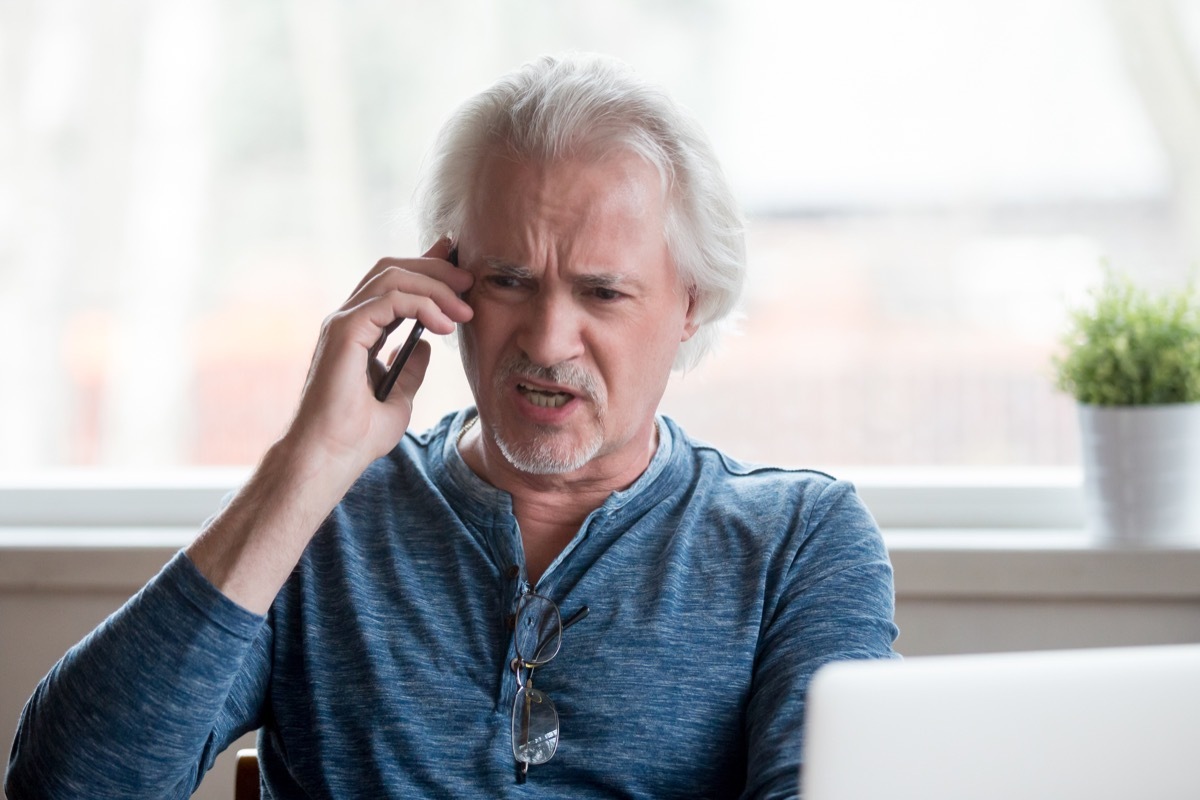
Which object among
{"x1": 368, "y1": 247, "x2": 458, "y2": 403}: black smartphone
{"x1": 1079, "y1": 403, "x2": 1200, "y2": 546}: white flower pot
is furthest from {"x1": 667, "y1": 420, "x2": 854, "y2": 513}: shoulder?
{"x1": 1079, "y1": 403, "x2": 1200, "y2": 546}: white flower pot

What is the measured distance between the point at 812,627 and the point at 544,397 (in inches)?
16.1

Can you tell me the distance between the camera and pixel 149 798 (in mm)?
1263

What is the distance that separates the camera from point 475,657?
137 centimetres

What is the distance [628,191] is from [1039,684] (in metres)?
0.87

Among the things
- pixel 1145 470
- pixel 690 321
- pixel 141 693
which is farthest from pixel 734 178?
pixel 141 693

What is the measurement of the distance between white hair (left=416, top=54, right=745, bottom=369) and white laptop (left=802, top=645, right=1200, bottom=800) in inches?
33.9

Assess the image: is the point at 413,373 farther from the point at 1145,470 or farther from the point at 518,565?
the point at 1145,470

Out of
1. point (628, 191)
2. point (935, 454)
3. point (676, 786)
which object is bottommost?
point (676, 786)

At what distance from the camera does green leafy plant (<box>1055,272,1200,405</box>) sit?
182cm

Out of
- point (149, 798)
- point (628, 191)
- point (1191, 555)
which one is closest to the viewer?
point (149, 798)

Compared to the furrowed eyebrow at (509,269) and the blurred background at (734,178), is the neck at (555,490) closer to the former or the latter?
the furrowed eyebrow at (509,269)

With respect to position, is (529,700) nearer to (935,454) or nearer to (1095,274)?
(935,454)

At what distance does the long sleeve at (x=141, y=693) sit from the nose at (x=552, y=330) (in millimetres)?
426

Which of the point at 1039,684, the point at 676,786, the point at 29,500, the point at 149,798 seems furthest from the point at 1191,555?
the point at 29,500
